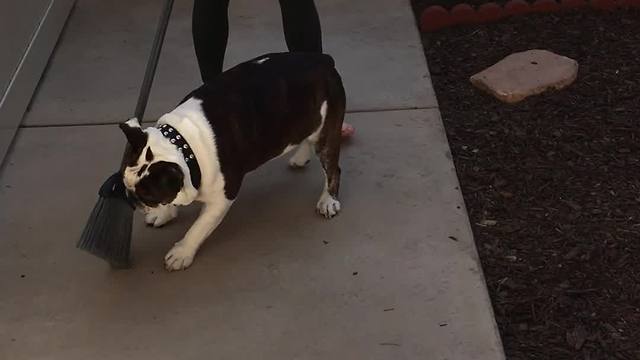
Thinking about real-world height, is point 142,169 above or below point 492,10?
above

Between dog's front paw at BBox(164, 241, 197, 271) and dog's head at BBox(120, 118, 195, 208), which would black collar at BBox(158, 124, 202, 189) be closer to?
dog's head at BBox(120, 118, 195, 208)

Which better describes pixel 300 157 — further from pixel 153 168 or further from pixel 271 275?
pixel 153 168

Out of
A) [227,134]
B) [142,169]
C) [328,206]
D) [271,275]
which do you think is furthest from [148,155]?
[328,206]

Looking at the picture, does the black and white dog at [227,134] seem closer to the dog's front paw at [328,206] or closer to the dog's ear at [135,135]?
the dog's ear at [135,135]

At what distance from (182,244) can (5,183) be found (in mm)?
898

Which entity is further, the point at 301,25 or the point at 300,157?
the point at 300,157

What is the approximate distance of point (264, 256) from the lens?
2.75 meters

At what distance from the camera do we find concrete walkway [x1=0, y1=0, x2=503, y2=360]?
8.11ft

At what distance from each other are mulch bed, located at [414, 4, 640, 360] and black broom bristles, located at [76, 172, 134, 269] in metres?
1.19

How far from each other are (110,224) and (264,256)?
0.53 meters

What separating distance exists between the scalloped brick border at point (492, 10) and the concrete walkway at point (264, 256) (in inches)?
13.1

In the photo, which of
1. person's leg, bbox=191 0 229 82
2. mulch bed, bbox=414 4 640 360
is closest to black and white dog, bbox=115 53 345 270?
person's leg, bbox=191 0 229 82

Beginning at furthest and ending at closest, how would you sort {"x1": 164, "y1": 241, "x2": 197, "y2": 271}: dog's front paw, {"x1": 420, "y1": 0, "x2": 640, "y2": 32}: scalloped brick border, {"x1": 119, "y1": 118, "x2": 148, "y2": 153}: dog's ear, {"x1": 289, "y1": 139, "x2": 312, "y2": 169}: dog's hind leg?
{"x1": 420, "y1": 0, "x2": 640, "y2": 32}: scalloped brick border
{"x1": 289, "y1": 139, "x2": 312, "y2": 169}: dog's hind leg
{"x1": 164, "y1": 241, "x2": 197, "y2": 271}: dog's front paw
{"x1": 119, "y1": 118, "x2": 148, "y2": 153}: dog's ear

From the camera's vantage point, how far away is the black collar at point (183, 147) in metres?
2.34
